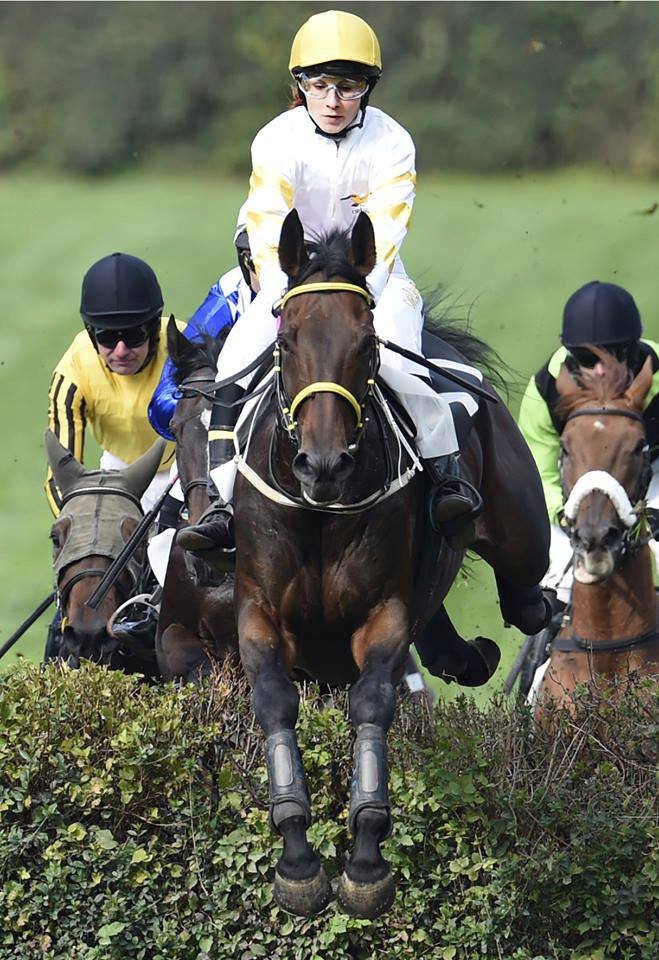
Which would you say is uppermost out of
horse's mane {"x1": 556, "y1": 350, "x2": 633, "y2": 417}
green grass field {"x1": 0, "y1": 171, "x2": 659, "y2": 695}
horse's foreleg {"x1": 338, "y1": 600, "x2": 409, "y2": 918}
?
green grass field {"x1": 0, "y1": 171, "x2": 659, "y2": 695}

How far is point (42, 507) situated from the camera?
20703 mm

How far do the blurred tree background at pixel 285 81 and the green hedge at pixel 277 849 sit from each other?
637 inches

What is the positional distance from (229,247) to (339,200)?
1992cm

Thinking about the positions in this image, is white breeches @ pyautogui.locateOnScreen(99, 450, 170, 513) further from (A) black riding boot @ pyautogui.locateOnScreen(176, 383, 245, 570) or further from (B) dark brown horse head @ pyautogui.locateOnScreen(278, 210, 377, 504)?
(B) dark brown horse head @ pyautogui.locateOnScreen(278, 210, 377, 504)

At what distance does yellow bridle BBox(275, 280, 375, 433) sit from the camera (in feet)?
17.9

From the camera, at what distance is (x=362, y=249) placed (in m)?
5.80

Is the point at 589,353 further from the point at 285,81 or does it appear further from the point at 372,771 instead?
the point at 285,81

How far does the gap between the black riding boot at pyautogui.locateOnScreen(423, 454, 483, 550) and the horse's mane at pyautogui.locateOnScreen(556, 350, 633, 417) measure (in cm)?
217

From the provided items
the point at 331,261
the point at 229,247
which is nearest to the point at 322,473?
the point at 331,261

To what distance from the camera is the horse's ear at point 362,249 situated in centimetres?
578

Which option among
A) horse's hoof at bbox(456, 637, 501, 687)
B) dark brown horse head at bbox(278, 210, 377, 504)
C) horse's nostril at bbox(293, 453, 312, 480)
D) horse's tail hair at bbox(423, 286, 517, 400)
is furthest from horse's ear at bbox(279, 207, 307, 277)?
horse's hoof at bbox(456, 637, 501, 687)

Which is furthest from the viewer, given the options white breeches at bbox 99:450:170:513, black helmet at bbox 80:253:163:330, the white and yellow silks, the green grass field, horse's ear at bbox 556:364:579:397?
the green grass field

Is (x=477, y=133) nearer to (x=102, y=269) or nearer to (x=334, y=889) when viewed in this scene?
(x=102, y=269)

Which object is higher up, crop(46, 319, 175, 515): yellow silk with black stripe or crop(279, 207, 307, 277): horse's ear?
crop(46, 319, 175, 515): yellow silk with black stripe
